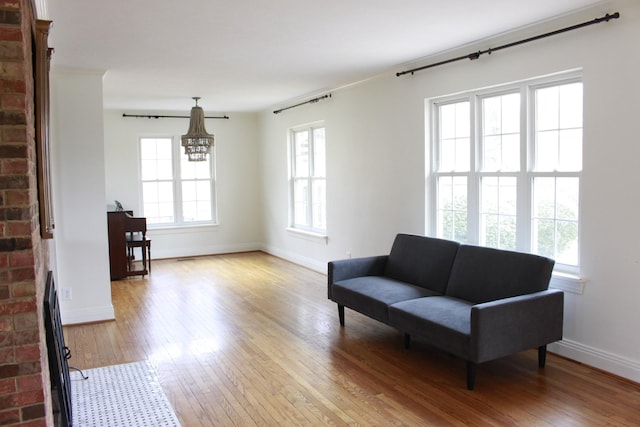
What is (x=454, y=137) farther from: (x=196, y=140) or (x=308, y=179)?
(x=196, y=140)

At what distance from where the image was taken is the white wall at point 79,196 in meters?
4.92

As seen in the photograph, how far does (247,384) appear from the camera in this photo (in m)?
3.57

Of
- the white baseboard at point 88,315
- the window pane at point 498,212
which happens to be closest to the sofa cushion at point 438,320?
the window pane at point 498,212

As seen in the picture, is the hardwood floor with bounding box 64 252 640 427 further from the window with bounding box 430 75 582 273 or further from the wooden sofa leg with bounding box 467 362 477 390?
the window with bounding box 430 75 582 273

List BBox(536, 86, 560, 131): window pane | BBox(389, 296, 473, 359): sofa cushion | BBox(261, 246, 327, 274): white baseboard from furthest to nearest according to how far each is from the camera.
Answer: BBox(261, 246, 327, 274): white baseboard
BBox(536, 86, 560, 131): window pane
BBox(389, 296, 473, 359): sofa cushion

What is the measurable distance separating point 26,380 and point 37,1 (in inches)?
82.9

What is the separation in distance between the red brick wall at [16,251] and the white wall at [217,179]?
6493mm

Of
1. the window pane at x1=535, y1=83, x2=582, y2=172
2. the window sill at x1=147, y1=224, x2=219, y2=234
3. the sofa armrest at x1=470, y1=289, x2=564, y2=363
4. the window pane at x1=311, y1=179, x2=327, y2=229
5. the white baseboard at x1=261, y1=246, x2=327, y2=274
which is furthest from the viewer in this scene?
the window sill at x1=147, y1=224, x2=219, y2=234

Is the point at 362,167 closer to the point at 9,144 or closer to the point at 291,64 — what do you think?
the point at 291,64

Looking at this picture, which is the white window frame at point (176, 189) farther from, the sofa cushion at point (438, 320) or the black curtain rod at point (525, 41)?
the sofa cushion at point (438, 320)

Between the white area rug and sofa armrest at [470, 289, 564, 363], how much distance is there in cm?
189

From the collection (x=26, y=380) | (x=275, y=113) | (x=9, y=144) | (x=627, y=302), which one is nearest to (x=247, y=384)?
(x=26, y=380)

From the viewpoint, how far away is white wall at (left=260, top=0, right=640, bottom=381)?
11.2ft

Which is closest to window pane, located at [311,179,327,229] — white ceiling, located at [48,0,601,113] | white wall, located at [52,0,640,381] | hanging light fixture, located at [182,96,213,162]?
white wall, located at [52,0,640,381]
